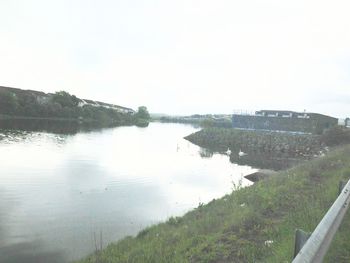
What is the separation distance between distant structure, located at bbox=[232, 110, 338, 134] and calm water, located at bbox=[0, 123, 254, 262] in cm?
4925

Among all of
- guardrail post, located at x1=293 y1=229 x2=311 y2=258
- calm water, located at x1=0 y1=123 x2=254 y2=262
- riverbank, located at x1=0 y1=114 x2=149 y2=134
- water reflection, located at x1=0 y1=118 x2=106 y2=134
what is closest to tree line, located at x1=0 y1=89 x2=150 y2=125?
riverbank, located at x1=0 y1=114 x2=149 y2=134

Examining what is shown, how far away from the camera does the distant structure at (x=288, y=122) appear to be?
73.9 meters

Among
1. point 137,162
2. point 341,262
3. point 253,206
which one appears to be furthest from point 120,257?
point 137,162

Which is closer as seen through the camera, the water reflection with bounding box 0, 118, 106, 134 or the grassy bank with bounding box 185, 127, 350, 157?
the grassy bank with bounding box 185, 127, 350, 157

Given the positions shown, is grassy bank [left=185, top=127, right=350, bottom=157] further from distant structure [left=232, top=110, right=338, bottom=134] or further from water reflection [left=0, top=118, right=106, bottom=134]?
water reflection [left=0, top=118, right=106, bottom=134]

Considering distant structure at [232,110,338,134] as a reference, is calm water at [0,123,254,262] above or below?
below

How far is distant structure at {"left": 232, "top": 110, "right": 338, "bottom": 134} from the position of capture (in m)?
73.9

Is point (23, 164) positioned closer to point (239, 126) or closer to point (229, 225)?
point (229, 225)

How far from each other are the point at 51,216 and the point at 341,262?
1251 cm

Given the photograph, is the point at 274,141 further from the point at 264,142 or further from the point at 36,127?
the point at 36,127

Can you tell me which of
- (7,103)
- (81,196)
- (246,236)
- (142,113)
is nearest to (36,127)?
(7,103)

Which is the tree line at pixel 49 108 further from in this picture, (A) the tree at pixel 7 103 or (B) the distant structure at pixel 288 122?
(B) the distant structure at pixel 288 122

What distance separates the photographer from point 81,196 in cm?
1756

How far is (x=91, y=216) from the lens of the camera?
14.4m
